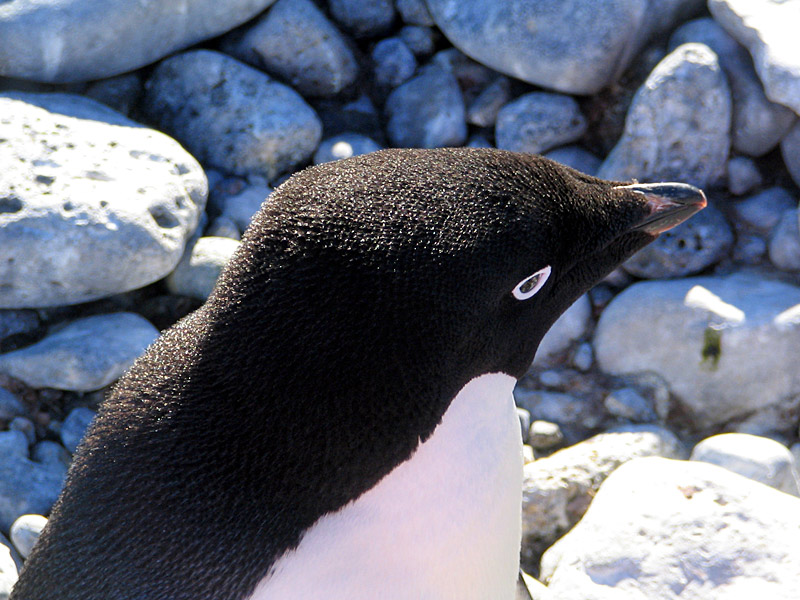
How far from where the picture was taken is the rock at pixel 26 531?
1940 millimetres

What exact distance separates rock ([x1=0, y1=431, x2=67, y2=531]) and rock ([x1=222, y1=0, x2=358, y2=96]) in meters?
1.65

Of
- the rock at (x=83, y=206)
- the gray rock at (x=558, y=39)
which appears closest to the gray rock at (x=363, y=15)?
the gray rock at (x=558, y=39)

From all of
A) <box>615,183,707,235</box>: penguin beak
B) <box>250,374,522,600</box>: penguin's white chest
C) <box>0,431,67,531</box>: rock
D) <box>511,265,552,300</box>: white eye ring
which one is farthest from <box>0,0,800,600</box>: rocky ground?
<box>511,265,552,300</box>: white eye ring

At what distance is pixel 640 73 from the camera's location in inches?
119

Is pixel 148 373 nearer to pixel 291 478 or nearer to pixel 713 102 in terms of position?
pixel 291 478

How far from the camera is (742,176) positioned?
113 inches

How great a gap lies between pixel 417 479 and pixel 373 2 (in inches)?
98.1

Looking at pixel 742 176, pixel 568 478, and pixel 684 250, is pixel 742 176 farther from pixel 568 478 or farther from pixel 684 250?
pixel 568 478

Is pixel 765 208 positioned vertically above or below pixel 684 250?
above

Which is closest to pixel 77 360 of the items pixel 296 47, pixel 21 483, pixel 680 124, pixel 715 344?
pixel 21 483

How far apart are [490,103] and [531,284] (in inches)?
77.7

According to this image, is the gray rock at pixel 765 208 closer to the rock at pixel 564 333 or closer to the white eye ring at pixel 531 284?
the rock at pixel 564 333

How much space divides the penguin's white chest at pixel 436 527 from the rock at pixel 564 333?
134 centimetres

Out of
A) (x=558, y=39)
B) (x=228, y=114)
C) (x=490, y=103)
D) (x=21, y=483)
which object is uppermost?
(x=558, y=39)
